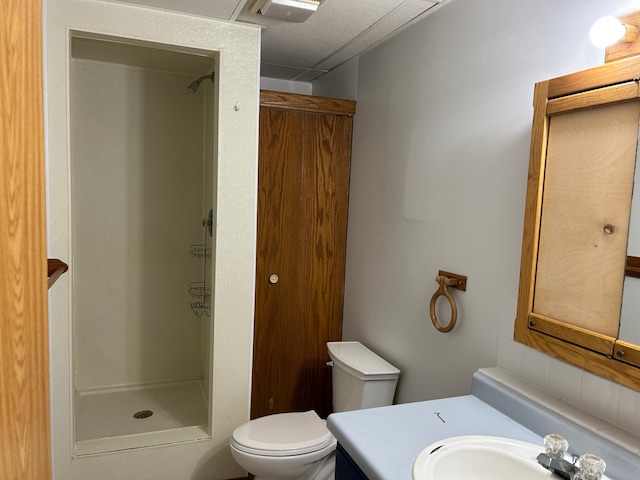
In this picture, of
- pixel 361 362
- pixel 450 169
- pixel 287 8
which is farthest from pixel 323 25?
pixel 361 362

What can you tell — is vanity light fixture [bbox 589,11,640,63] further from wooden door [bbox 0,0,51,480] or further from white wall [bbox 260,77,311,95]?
white wall [bbox 260,77,311,95]

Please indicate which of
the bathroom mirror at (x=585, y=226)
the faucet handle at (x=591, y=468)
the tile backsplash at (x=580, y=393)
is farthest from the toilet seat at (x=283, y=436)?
the faucet handle at (x=591, y=468)

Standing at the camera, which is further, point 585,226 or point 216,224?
point 216,224

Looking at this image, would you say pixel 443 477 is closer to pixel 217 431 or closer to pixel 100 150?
pixel 217 431

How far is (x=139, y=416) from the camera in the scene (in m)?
2.74

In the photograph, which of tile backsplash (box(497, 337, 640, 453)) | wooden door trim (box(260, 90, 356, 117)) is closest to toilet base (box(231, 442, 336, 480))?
tile backsplash (box(497, 337, 640, 453))

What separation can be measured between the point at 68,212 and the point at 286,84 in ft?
6.08

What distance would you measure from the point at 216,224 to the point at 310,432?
1.07m

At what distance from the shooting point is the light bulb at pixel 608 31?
3.78ft

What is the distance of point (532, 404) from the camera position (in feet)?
4.54

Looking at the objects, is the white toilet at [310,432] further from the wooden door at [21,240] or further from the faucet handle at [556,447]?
the wooden door at [21,240]

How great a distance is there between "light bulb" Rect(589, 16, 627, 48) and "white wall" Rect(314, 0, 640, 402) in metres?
0.10

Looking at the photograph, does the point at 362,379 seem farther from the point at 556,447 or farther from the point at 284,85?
the point at 284,85

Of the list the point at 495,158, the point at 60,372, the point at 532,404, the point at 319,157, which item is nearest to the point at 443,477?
the point at 532,404
